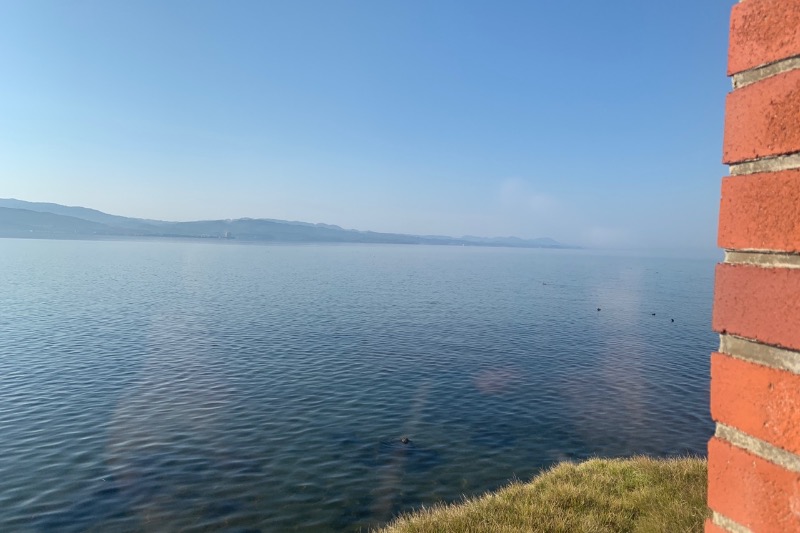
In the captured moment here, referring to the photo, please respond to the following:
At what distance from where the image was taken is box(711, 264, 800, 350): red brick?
2.33 m

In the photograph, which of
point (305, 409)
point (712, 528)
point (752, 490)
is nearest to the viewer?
point (752, 490)

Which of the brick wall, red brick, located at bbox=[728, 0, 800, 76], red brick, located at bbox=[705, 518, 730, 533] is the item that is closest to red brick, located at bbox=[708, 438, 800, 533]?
the brick wall

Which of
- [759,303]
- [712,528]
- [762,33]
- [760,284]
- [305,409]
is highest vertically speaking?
[762,33]

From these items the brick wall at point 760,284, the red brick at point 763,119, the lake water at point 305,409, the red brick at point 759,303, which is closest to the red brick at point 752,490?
the brick wall at point 760,284

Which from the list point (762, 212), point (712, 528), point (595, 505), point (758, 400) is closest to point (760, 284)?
point (762, 212)

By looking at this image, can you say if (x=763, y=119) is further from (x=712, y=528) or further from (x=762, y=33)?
(x=712, y=528)

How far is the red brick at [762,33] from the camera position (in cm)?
239

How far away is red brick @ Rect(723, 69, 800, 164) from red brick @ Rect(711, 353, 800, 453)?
1.20 m

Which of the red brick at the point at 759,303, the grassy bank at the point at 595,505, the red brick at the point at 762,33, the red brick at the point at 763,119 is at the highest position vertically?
the red brick at the point at 762,33

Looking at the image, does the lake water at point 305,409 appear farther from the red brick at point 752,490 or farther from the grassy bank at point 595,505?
the red brick at point 752,490

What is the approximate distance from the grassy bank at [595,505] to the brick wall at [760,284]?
10.5m

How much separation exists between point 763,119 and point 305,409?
29.0 meters

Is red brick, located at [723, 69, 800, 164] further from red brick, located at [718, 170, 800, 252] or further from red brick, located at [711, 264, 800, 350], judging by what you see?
red brick, located at [711, 264, 800, 350]

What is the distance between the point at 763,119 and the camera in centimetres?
251
